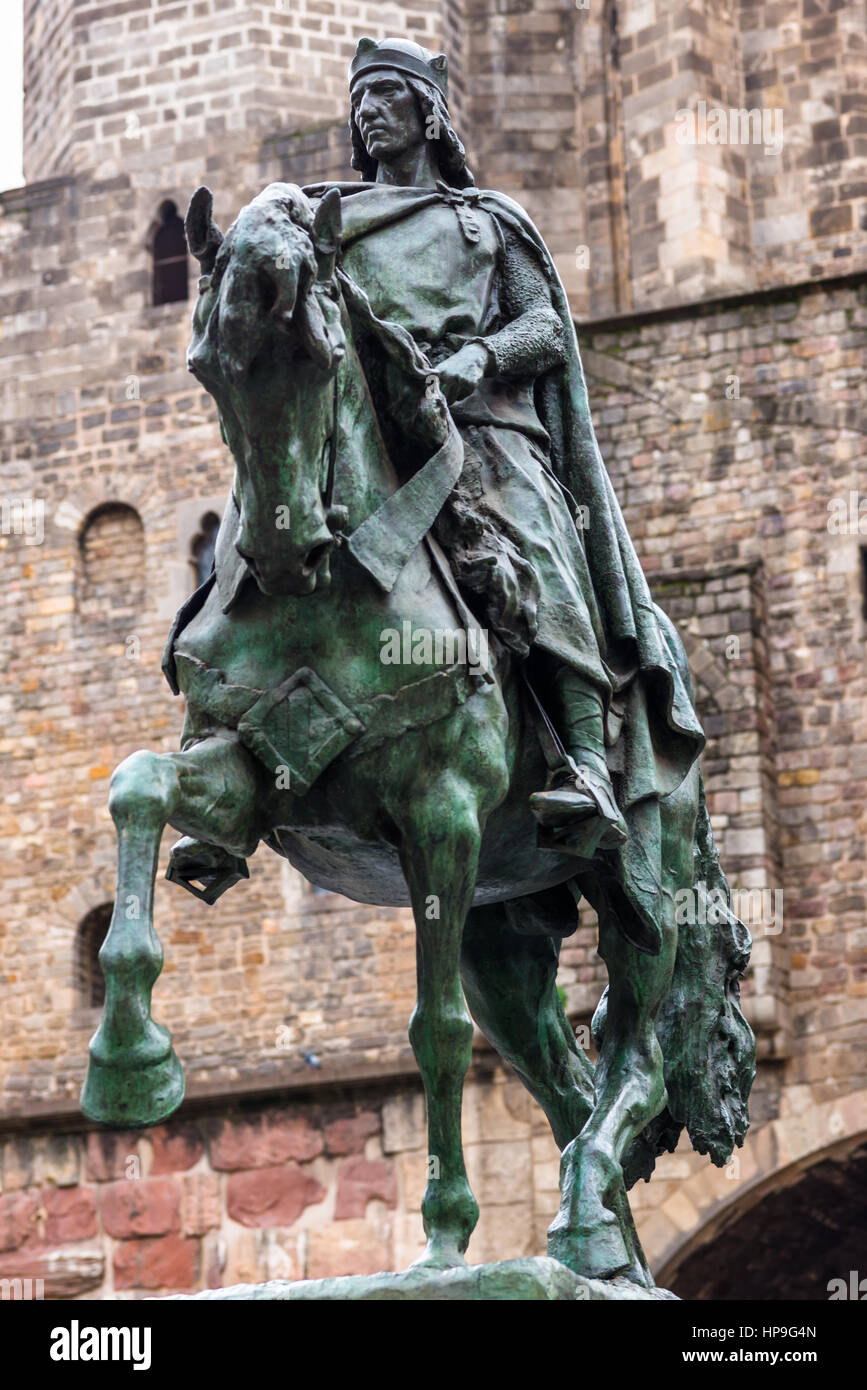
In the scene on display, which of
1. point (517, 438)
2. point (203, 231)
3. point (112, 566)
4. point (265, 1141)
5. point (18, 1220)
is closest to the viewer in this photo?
point (203, 231)

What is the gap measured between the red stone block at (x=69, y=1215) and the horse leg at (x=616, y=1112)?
14.6m

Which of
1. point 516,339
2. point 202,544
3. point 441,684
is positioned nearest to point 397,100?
point 516,339

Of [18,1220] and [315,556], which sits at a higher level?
[315,556]

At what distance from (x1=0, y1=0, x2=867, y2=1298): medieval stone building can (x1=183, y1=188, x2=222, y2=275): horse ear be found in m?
13.5

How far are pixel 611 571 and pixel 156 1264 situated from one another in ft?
48.5

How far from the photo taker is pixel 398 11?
2466 cm

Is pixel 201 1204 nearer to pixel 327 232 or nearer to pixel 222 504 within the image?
pixel 222 504

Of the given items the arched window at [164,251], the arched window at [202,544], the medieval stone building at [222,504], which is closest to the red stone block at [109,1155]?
the medieval stone building at [222,504]

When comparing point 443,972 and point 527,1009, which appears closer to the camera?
point 443,972

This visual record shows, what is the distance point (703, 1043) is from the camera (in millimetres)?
7023

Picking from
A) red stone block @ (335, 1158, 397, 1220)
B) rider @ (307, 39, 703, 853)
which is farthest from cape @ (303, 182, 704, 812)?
red stone block @ (335, 1158, 397, 1220)

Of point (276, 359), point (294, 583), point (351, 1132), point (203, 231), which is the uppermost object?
point (203, 231)
